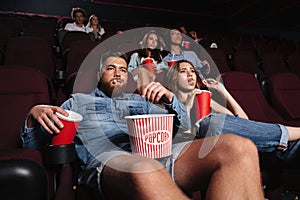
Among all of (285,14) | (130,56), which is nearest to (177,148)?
(130,56)

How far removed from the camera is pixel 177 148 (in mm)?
383

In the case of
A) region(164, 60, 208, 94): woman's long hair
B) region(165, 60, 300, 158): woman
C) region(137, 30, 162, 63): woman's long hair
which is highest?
region(137, 30, 162, 63): woman's long hair

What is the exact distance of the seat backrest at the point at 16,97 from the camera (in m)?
0.41

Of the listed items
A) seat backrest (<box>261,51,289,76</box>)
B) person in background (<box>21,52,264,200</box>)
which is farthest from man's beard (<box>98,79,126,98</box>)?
seat backrest (<box>261,51,289,76</box>)

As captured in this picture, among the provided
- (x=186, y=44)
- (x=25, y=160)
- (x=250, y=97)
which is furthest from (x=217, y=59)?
(x=25, y=160)

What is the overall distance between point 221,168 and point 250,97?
380mm

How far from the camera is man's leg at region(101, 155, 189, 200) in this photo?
287mm

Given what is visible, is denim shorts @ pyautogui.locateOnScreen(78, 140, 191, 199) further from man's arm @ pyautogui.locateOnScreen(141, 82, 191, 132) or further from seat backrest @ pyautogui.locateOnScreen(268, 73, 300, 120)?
seat backrest @ pyautogui.locateOnScreen(268, 73, 300, 120)

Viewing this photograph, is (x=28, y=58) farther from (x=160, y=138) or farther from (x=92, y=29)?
(x=160, y=138)

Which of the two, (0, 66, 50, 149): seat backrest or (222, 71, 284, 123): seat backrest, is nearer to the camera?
(0, 66, 50, 149): seat backrest

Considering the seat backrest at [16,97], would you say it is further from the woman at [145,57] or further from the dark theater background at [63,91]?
the woman at [145,57]

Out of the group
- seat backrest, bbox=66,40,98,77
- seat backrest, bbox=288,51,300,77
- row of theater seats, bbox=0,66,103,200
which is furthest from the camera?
seat backrest, bbox=288,51,300,77

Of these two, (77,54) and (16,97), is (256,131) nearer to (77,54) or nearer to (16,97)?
(16,97)

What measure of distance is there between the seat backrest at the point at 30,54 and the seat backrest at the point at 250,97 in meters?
0.45
